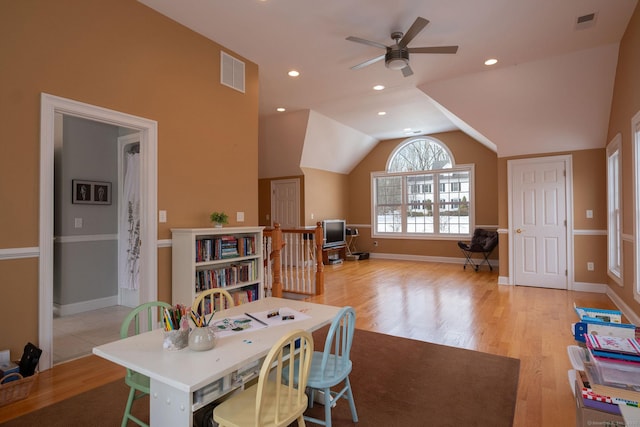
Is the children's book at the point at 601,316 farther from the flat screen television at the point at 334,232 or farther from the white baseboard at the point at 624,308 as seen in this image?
the flat screen television at the point at 334,232

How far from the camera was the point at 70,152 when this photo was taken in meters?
4.41

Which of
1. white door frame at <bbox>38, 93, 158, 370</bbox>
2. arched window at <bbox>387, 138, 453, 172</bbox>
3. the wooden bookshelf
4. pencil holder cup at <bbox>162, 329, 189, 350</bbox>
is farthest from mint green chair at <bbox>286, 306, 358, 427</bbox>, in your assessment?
arched window at <bbox>387, 138, 453, 172</bbox>

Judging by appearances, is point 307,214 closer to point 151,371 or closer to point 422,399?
point 422,399

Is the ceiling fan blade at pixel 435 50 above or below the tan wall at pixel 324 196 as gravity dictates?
above

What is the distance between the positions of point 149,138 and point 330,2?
7.16 ft

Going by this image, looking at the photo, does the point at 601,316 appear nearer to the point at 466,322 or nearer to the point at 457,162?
the point at 466,322

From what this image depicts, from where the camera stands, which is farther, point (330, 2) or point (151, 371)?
point (330, 2)

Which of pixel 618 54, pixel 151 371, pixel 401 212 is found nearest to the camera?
pixel 151 371

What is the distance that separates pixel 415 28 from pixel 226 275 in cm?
319

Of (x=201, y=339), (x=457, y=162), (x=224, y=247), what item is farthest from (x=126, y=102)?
(x=457, y=162)

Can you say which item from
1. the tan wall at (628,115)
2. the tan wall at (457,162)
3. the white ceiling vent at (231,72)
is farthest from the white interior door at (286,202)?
the tan wall at (628,115)

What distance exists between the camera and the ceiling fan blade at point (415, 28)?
121 inches

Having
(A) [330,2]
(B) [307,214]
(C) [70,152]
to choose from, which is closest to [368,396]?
(A) [330,2]

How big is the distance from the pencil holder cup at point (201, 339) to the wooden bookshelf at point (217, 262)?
1.98m
